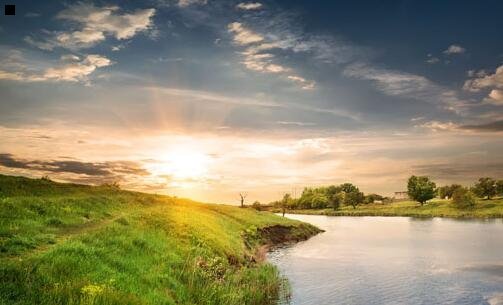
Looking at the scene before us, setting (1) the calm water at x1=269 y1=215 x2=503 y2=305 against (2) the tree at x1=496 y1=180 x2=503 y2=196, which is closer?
(1) the calm water at x1=269 y1=215 x2=503 y2=305

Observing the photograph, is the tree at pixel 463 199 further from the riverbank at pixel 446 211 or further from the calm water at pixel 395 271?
the calm water at pixel 395 271

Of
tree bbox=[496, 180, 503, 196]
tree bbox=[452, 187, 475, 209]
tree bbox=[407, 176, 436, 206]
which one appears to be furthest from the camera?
tree bbox=[407, 176, 436, 206]

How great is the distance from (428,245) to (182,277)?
1889 inches

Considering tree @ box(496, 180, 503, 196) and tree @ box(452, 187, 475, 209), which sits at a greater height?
tree @ box(496, 180, 503, 196)

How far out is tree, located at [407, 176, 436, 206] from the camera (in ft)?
582

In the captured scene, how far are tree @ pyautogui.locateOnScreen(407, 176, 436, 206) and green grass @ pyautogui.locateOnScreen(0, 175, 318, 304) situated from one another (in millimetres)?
147215

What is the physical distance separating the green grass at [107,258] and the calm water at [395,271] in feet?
15.5

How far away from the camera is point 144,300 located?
18.6 m

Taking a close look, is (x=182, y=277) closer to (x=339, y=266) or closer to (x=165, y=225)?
(x=165, y=225)

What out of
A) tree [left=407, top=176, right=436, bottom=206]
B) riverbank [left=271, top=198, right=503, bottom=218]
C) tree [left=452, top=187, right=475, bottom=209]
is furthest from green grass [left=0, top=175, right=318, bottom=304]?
tree [left=407, top=176, right=436, bottom=206]

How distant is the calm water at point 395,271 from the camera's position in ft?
104

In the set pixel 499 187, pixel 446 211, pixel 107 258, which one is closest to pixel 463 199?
pixel 446 211

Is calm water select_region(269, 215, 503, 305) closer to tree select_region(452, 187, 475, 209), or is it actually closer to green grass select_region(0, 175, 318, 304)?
green grass select_region(0, 175, 318, 304)

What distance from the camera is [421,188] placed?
177500 millimetres
